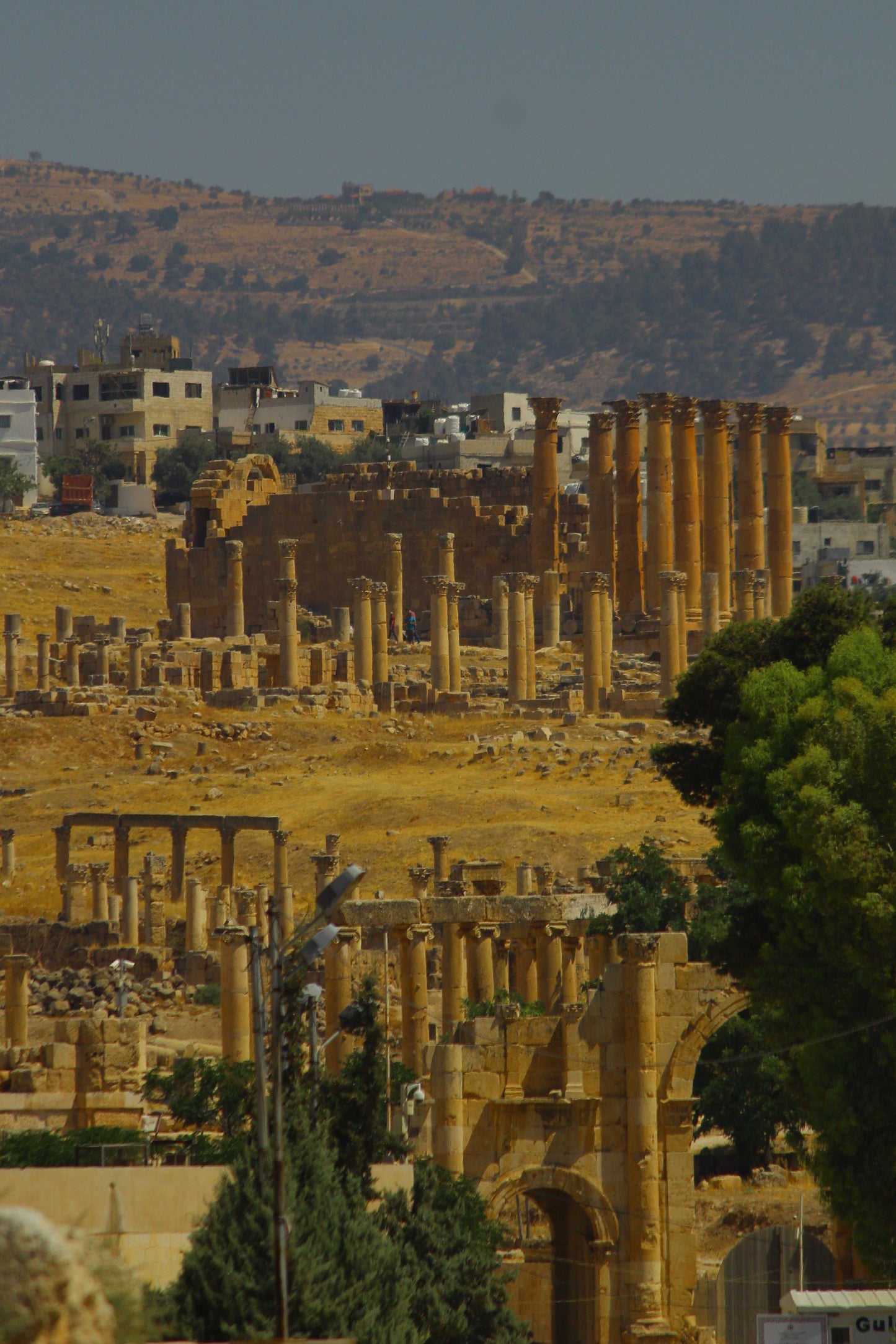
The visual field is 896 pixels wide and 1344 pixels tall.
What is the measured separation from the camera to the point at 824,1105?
27.5 meters

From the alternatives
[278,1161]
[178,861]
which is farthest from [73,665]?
[278,1161]

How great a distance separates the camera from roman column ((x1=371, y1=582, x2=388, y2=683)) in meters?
71.0

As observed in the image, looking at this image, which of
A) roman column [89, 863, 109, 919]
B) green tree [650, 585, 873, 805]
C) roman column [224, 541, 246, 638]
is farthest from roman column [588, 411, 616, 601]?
green tree [650, 585, 873, 805]

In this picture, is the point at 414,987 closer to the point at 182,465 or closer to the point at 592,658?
the point at 592,658

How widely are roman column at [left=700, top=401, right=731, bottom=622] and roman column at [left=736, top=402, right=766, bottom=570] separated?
1.75 feet

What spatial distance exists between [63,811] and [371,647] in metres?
16.6

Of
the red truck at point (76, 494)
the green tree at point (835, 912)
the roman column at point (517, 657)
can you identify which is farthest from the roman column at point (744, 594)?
the red truck at point (76, 494)

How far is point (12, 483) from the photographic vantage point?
115750 millimetres

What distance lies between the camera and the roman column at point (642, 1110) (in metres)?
29.7

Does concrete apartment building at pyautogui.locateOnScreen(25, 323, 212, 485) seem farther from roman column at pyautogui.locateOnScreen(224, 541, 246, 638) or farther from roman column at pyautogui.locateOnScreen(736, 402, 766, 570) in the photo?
roman column at pyautogui.locateOnScreen(736, 402, 766, 570)

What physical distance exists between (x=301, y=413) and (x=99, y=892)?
93.5 meters

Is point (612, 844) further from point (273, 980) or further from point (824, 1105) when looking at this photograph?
point (273, 980)

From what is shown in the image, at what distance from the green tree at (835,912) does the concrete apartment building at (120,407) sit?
10765 cm

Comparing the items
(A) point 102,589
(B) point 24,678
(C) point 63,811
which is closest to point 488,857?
(C) point 63,811
